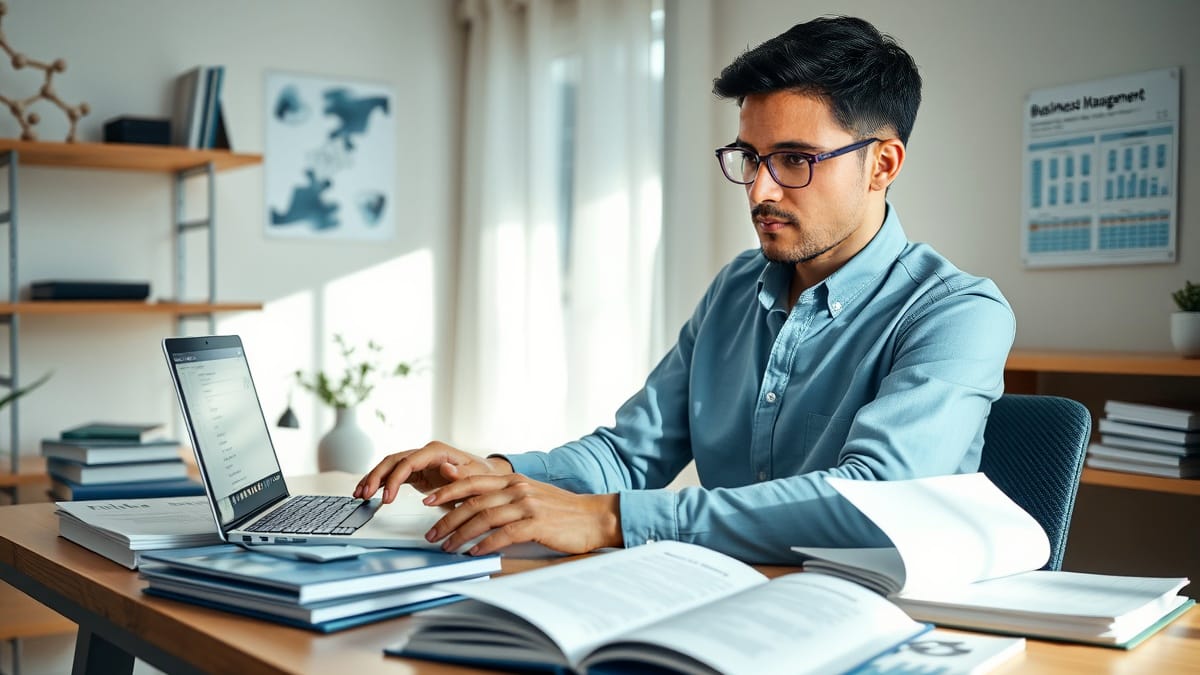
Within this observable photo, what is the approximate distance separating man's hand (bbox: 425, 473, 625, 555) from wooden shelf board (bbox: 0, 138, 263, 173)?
8.51 feet

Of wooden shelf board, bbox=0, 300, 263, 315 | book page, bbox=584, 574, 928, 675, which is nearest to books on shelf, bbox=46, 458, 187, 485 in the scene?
wooden shelf board, bbox=0, 300, 263, 315

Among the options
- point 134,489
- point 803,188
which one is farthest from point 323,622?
point 134,489

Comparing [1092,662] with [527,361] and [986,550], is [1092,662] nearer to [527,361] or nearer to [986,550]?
[986,550]

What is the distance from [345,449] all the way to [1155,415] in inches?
82.5

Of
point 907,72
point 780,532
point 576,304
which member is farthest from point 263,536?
point 576,304

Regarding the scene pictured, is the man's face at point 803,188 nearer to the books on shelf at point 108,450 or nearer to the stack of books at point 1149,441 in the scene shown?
the stack of books at point 1149,441

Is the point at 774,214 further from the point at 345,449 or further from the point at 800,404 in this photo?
the point at 345,449

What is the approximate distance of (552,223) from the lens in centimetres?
396

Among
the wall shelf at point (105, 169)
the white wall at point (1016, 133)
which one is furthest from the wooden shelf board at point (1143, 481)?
the wall shelf at point (105, 169)

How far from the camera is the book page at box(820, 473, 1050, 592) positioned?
93cm

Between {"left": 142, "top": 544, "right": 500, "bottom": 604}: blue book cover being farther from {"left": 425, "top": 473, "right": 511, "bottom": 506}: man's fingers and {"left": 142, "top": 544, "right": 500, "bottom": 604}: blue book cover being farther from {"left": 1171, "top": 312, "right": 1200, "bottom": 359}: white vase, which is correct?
{"left": 1171, "top": 312, "right": 1200, "bottom": 359}: white vase

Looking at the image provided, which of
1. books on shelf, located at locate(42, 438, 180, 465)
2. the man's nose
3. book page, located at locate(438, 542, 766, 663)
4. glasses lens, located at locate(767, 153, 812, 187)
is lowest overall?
books on shelf, located at locate(42, 438, 180, 465)

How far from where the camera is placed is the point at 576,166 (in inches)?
147

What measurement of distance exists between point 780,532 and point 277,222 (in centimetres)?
326
